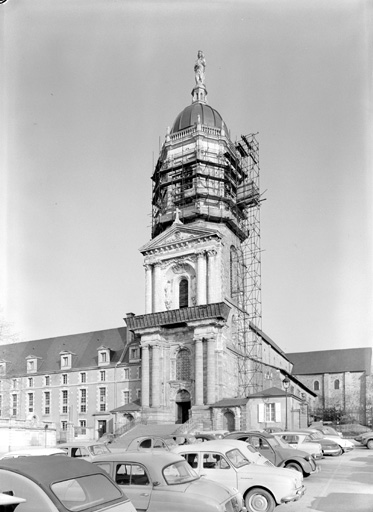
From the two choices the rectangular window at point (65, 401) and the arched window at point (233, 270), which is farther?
the rectangular window at point (65, 401)

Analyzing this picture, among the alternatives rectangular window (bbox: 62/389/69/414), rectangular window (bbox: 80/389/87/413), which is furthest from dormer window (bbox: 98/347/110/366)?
rectangular window (bbox: 62/389/69/414)

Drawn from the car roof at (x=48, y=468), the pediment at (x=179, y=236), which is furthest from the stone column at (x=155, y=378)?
the car roof at (x=48, y=468)

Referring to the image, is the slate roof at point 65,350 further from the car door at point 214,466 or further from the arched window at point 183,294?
the car door at point 214,466

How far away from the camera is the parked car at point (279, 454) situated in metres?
18.4

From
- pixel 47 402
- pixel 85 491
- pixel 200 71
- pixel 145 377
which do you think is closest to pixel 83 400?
pixel 47 402

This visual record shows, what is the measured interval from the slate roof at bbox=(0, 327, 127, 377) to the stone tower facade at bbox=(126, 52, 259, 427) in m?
9.67

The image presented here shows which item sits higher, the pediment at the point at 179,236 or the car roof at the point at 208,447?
the pediment at the point at 179,236

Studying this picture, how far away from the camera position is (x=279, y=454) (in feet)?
61.0

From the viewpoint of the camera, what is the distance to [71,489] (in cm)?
768

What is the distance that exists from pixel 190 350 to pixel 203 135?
74.4ft

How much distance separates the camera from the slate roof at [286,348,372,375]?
91.1 m

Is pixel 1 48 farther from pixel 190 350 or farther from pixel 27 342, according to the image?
pixel 27 342

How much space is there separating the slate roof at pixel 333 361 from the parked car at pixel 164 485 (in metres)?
84.2

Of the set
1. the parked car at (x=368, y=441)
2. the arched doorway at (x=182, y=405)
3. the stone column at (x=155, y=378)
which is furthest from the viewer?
the arched doorway at (x=182, y=405)
